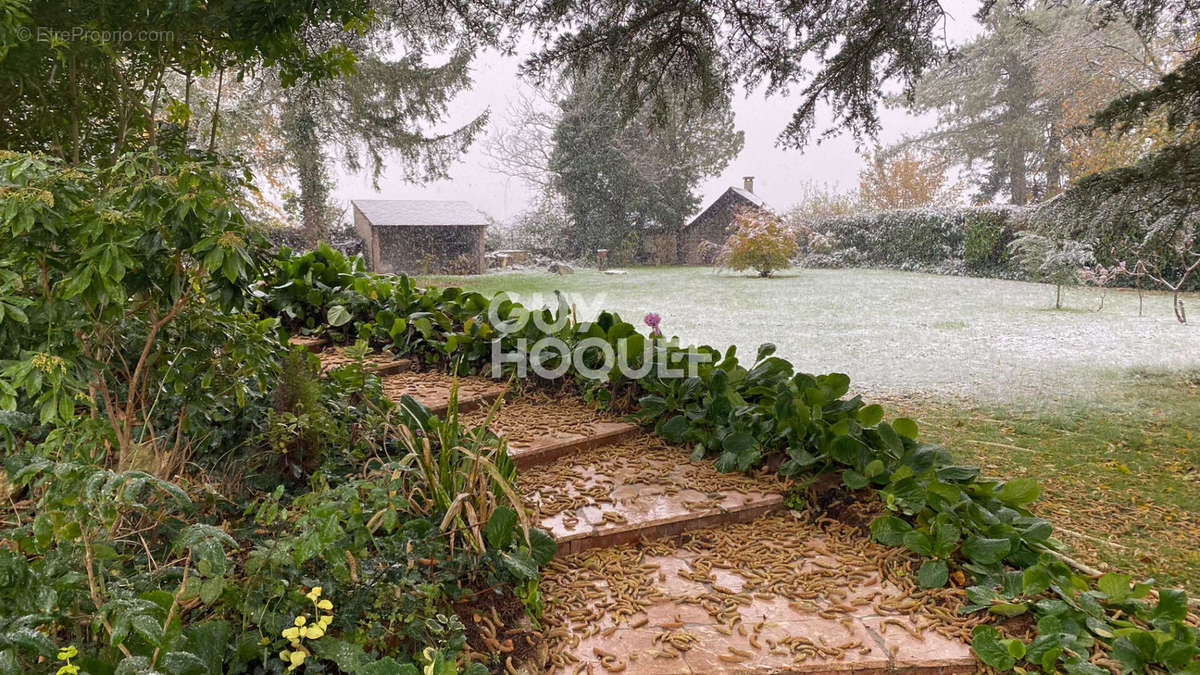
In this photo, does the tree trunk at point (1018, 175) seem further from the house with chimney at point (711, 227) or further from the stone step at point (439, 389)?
the stone step at point (439, 389)

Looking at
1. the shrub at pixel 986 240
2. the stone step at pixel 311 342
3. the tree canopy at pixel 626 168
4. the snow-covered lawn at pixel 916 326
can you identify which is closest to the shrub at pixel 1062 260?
the snow-covered lawn at pixel 916 326

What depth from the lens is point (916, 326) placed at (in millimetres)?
6043

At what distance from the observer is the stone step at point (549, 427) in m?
2.27

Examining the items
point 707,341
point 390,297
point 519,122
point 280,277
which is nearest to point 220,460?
point 390,297

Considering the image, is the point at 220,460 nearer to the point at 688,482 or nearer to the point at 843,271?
the point at 688,482

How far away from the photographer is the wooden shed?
5902mm

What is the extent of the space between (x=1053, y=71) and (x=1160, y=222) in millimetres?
7814

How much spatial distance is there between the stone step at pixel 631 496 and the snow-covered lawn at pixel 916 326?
1991 millimetres

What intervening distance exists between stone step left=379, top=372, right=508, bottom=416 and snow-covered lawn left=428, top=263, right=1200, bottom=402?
139 centimetres

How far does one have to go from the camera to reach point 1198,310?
6.60 metres

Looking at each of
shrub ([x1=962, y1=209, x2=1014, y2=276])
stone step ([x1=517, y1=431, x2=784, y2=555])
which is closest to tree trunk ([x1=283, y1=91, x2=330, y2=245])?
stone step ([x1=517, y1=431, x2=784, y2=555])

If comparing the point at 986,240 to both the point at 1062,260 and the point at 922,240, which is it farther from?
the point at 1062,260

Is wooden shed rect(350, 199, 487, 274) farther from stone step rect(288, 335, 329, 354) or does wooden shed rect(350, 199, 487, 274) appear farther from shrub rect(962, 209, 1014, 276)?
shrub rect(962, 209, 1014, 276)

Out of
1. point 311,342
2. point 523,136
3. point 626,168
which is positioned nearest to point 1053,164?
point 626,168
